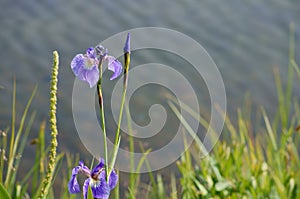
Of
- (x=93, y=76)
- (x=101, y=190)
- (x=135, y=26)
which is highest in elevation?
(x=135, y=26)

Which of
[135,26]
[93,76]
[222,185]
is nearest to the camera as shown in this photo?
[93,76]

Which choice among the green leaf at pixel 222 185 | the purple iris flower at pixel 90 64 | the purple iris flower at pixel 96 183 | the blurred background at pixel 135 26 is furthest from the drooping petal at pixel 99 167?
the blurred background at pixel 135 26

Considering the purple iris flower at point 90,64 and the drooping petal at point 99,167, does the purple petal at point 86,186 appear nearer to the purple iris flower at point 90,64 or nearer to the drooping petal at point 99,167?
the drooping petal at point 99,167

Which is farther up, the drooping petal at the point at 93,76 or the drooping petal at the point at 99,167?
the drooping petal at the point at 93,76

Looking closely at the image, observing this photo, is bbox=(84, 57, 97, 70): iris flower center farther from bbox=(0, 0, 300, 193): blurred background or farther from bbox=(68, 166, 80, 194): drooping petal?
bbox=(0, 0, 300, 193): blurred background

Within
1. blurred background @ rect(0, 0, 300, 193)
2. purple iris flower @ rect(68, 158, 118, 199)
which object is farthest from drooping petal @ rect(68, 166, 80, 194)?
blurred background @ rect(0, 0, 300, 193)

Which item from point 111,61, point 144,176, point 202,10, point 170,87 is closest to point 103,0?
point 202,10

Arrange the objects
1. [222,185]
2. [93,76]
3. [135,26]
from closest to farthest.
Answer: [93,76]
[222,185]
[135,26]

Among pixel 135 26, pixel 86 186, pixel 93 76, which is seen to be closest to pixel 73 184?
pixel 86 186

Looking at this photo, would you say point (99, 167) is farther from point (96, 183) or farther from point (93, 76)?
point (93, 76)

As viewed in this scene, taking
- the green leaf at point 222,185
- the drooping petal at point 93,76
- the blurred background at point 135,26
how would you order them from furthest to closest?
the blurred background at point 135,26, the green leaf at point 222,185, the drooping petal at point 93,76
